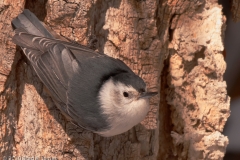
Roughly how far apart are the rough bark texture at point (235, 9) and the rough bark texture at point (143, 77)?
22cm

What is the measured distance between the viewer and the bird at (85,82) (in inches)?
112

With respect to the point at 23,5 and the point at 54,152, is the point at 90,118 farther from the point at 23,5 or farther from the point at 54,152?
the point at 23,5

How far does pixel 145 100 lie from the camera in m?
2.86

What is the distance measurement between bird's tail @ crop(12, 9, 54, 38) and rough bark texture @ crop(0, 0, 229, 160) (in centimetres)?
4

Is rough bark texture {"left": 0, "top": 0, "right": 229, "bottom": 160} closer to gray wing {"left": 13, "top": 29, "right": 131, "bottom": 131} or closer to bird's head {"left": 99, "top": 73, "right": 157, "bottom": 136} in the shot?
gray wing {"left": 13, "top": 29, "right": 131, "bottom": 131}

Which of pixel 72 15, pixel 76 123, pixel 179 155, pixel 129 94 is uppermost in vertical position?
pixel 72 15

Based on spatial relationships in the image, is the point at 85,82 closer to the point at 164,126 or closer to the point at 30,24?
the point at 30,24

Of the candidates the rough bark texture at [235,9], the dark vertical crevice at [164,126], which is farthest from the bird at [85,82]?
the rough bark texture at [235,9]

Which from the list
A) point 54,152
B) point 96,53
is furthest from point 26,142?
point 96,53

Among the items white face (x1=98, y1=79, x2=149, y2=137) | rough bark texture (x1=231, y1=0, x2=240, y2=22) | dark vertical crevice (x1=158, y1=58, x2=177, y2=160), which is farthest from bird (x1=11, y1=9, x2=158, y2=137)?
rough bark texture (x1=231, y1=0, x2=240, y2=22)

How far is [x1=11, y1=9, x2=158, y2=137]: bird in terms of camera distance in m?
2.85

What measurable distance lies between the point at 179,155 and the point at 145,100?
663 mm

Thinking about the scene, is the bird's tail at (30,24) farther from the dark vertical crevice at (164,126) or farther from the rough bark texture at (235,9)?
the rough bark texture at (235,9)

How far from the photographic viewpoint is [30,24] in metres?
2.94
